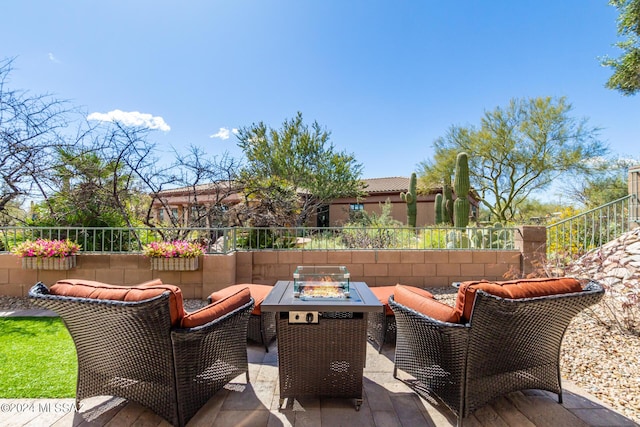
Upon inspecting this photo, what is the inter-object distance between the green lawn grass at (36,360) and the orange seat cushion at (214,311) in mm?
1273

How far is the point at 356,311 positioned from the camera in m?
1.89

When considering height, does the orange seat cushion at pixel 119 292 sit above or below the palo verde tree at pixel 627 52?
below

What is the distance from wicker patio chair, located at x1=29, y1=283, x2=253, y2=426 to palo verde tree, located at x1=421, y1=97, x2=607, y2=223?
53.2 feet

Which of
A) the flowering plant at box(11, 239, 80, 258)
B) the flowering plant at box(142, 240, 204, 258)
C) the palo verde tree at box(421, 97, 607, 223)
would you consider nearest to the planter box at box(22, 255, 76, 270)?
the flowering plant at box(11, 239, 80, 258)

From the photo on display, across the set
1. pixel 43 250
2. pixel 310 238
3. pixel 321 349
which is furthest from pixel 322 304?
pixel 43 250

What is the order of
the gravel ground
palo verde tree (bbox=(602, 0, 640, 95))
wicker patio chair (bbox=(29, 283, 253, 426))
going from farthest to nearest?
palo verde tree (bbox=(602, 0, 640, 95)), the gravel ground, wicker patio chair (bbox=(29, 283, 253, 426))

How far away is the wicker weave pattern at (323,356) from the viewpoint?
6.54 feet

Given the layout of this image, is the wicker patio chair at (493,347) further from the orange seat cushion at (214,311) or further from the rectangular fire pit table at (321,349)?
the orange seat cushion at (214,311)

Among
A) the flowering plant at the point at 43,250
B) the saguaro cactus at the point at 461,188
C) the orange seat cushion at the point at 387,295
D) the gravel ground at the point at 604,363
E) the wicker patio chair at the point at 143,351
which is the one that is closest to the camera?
the wicker patio chair at the point at 143,351

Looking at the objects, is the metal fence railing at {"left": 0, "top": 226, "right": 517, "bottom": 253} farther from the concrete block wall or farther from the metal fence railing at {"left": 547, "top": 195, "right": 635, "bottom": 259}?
the metal fence railing at {"left": 547, "top": 195, "right": 635, "bottom": 259}

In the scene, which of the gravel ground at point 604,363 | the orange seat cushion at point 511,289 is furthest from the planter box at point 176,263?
the gravel ground at point 604,363

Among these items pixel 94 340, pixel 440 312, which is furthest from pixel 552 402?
pixel 94 340

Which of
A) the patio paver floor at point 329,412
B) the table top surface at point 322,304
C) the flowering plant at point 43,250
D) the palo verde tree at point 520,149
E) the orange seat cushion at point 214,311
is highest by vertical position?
the palo verde tree at point 520,149

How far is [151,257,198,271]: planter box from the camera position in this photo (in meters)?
4.60
